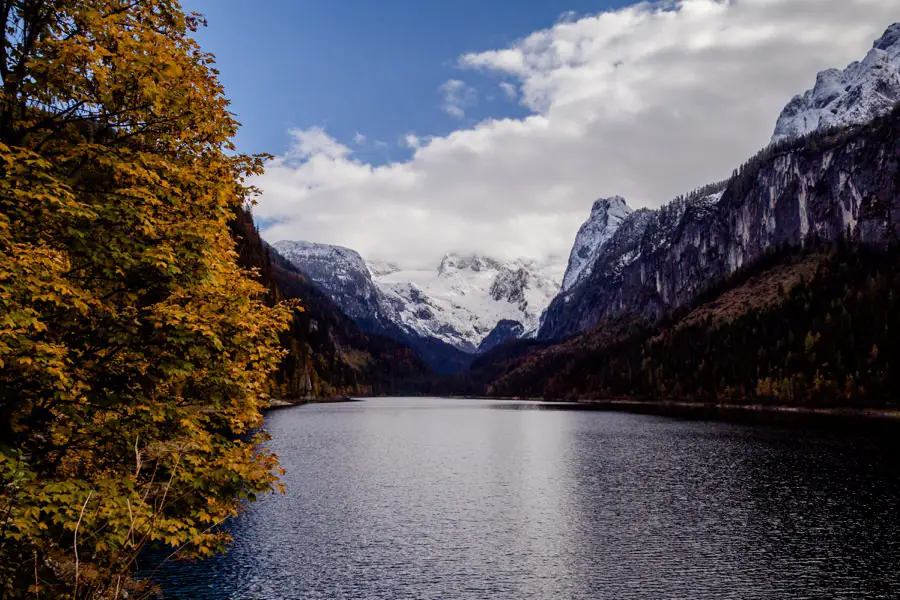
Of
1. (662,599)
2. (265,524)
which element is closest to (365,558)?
(265,524)

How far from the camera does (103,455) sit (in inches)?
707

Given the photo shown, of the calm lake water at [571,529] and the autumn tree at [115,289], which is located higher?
the autumn tree at [115,289]

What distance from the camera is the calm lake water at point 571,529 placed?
120 ft

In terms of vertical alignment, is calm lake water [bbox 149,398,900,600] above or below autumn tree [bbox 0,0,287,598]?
below

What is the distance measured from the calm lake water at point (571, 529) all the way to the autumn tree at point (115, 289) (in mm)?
20855

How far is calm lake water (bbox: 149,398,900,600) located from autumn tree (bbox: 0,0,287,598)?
68.4ft

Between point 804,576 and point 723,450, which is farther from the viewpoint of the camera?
point 723,450

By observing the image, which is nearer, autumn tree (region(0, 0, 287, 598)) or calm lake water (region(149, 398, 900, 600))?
autumn tree (region(0, 0, 287, 598))

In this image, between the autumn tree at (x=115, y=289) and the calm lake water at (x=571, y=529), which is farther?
the calm lake water at (x=571, y=529)

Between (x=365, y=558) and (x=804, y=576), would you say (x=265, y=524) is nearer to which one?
(x=365, y=558)

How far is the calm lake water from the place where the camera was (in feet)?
120

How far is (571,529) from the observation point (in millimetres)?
49875

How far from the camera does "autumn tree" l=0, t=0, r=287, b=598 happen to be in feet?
48.5

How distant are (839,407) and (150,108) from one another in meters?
220
